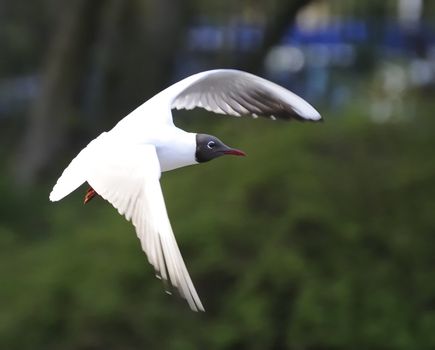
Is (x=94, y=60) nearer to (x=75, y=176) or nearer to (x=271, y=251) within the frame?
(x=271, y=251)

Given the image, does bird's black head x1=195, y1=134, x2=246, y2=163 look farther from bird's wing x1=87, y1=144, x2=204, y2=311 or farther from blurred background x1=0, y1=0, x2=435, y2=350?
blurred background x1=0, y1=0, x2=435, y2=350

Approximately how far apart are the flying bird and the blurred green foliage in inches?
93.2

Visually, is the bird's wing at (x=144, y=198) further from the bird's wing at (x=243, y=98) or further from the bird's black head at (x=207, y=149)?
the bird's wing at (x=243, y=98)

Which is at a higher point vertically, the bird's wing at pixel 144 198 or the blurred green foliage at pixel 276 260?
the bird's wing at pixel 144 198

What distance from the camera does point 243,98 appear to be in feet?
22.2

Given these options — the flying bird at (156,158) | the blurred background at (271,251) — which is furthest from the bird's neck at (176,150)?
the blurred background at (271,251)

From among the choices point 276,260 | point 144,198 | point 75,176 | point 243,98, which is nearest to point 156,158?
point 144,198

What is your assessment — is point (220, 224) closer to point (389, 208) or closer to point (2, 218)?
point (389, 208)

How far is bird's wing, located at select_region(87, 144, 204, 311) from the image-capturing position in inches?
200

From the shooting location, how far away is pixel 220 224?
30.1ft

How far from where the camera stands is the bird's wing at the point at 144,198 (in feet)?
16.7

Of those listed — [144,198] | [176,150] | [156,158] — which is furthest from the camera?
[176,150]

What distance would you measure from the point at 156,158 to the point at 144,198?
0.20 metres

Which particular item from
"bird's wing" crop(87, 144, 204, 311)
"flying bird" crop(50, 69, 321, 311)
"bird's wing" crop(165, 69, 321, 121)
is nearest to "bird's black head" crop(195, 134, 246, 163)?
"flying bird" crop(50, 69, 321, 311)
